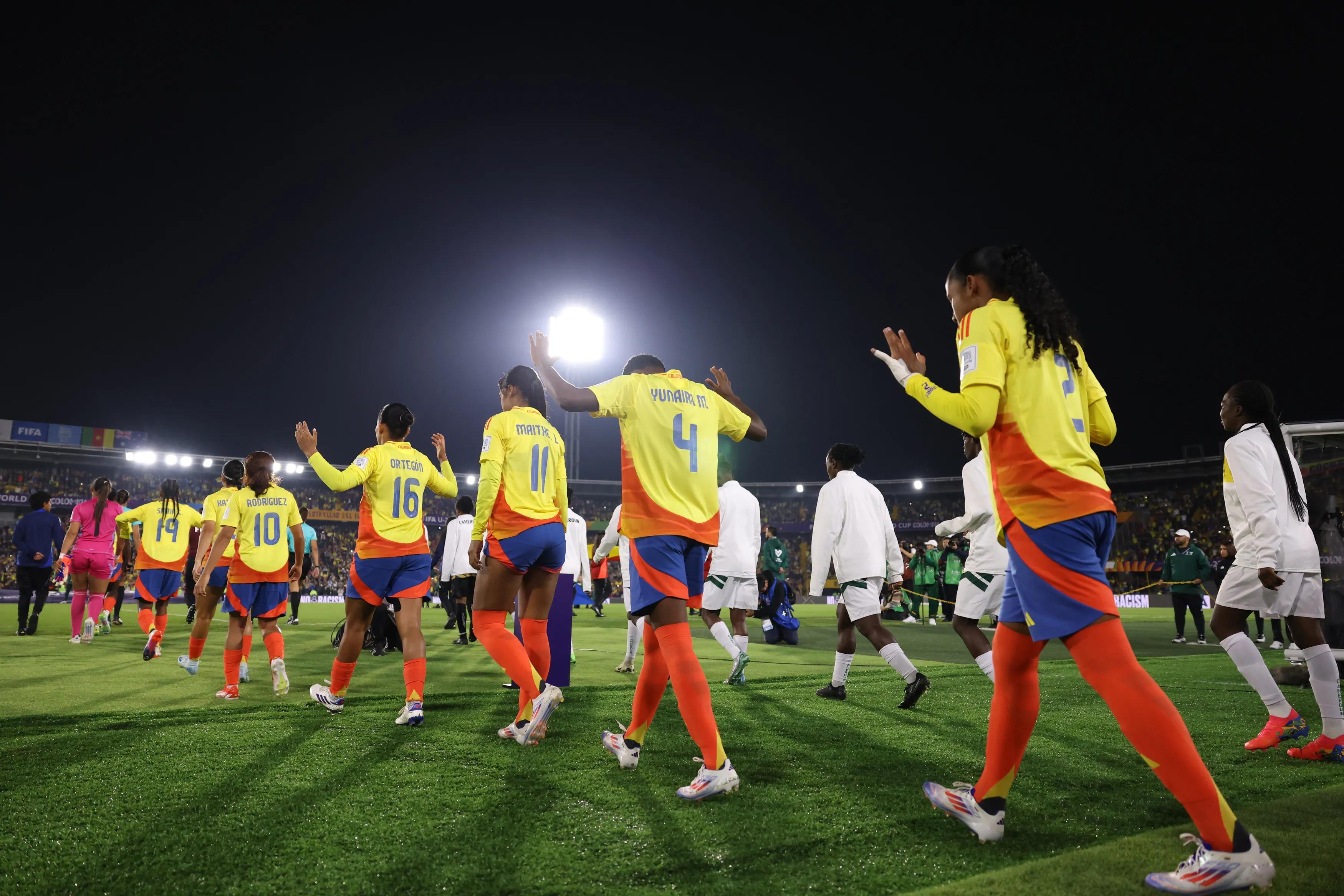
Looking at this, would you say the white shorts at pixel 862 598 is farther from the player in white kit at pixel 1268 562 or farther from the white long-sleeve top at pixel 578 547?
the white long-sleeve top at pixel 578 547

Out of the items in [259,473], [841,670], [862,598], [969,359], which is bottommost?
[841,670]

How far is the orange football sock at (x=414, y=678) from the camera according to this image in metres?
4.90

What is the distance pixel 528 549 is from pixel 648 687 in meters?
1.45

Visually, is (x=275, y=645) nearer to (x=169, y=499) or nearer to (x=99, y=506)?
(x=169, y=499)

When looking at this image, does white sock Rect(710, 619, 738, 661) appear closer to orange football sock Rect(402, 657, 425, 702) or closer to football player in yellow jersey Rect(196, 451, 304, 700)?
orange football sock Rect(402, 657, 425, 702)

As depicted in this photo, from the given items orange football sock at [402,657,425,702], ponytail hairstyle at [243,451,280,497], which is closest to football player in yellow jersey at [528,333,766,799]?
orange football sock at [402,657,425,702]

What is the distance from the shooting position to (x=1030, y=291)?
2.78 m

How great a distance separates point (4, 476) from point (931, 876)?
5105 centimetres

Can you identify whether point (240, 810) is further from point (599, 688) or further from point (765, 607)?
point (765, 607)

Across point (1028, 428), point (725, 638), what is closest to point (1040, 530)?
point (1028, 428)

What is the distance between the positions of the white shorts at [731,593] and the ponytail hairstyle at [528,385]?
3.53 meters

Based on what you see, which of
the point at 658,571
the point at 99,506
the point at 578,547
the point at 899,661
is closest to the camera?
the point at 658,571

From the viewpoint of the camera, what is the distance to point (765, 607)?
12820 millimetres

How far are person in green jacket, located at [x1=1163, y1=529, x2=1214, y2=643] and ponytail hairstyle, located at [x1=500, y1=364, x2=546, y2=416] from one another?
1246cm
